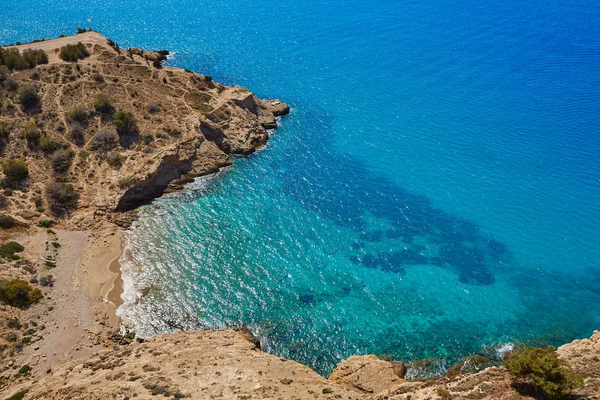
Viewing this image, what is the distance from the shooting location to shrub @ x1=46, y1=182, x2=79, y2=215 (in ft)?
191

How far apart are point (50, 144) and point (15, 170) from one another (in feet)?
21.6

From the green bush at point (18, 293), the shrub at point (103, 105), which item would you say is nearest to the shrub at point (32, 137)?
the shrub at point (103, 105)

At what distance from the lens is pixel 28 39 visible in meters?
99.6

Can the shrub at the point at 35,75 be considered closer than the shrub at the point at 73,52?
Yes

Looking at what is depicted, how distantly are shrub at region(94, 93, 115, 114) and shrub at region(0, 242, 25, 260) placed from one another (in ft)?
85.0

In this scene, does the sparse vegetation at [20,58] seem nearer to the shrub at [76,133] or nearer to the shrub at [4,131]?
the shrub at [4,131]

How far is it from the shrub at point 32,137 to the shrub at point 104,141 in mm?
6913

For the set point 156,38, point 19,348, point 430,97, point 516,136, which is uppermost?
point 156,38

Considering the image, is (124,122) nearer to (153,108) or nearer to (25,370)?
(153,108)

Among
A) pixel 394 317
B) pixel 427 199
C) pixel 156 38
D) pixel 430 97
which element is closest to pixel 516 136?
pixel 430 97

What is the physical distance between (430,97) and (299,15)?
55509mm

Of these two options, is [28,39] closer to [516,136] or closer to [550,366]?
[516,136]

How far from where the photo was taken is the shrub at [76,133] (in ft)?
215

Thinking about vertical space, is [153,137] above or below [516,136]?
above
